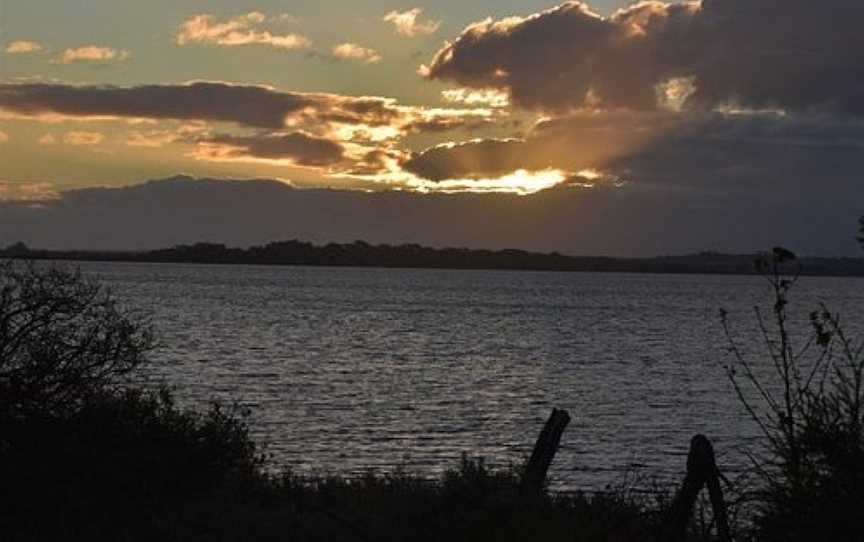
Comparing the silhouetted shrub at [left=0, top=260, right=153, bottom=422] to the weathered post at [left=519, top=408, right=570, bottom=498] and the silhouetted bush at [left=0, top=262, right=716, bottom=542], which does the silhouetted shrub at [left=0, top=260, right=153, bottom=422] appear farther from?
the weathered post at [left=519, top=408, right=570, bottom=498]

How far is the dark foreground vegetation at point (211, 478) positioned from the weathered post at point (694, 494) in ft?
0.34

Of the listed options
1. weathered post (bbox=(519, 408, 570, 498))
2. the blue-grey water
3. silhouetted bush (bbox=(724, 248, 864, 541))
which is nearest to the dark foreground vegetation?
silhouetted bush (bbox=(724, 248, 864, 541))

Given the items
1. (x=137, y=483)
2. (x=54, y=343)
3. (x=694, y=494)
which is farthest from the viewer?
(x=54, y=343)

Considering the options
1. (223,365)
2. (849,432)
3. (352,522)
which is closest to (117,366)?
(352,522)

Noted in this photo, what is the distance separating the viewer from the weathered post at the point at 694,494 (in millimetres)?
11633

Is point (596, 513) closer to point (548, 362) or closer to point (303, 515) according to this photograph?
point (303, 515)

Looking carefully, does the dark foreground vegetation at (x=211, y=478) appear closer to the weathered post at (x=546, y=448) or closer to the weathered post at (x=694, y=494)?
the weathered post at (x=694, y=494)

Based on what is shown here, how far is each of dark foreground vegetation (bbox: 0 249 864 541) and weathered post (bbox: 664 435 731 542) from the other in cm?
10

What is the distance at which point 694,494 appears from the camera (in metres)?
11.7

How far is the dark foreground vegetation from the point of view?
10320mm

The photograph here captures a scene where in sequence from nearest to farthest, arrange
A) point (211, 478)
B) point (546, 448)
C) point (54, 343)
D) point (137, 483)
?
point (137, 483) → point (54, 343) → point (546, 448) → point (211, 478)

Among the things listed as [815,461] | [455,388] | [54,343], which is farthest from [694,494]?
[455,388]

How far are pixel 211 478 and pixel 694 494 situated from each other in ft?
18.6

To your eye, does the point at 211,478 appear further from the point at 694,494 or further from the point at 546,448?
the point at 694,494
